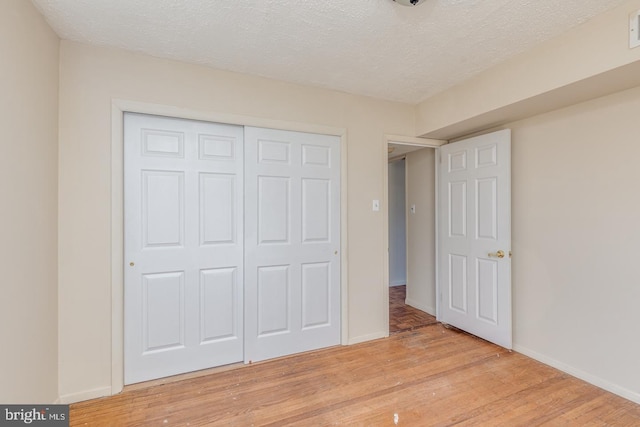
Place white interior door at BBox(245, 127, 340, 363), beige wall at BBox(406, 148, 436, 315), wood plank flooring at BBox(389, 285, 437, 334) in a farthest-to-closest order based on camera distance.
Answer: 1. beige wall at BBox(406, 148, 436, 315)
2. wood plank flooring at BBox(389, 285, 437, 334)
3. white interior door at BBox(245, 127, 340, 363)

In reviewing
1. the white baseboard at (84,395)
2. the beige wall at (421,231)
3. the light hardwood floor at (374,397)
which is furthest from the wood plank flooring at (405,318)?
the white baseboard at (84,395)

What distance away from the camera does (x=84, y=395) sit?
78.2 inches

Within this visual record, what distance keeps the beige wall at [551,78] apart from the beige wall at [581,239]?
237 mm

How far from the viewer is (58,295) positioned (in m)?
1.95

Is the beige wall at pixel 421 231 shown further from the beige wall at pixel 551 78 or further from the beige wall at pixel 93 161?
the beige wall at pixel 93 161

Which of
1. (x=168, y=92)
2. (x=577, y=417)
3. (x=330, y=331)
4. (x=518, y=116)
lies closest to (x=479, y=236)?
(x=518, y=116)

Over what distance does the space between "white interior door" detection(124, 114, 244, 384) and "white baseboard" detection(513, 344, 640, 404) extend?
8.27ft

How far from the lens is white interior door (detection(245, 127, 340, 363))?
8.30 ft

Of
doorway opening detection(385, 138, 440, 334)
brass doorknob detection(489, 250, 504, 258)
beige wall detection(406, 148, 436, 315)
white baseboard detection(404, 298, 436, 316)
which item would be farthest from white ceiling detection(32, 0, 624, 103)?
white baseboard detection(404, 298, 436, 316)

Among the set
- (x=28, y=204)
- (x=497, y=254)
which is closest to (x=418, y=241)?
(x=497, y=254)

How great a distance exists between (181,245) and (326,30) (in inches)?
73.5

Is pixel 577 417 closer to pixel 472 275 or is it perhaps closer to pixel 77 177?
pixel 472 275

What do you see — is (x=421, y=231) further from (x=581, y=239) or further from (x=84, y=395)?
(x=84, y=395)

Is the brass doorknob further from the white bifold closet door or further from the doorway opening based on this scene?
the white bifold closet door
